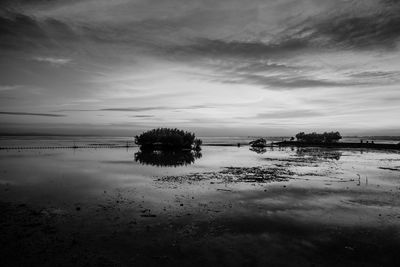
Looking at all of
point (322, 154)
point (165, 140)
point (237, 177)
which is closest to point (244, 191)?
point (237, 177)

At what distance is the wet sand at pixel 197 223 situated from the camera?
38.4ft

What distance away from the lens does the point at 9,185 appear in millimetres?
25547

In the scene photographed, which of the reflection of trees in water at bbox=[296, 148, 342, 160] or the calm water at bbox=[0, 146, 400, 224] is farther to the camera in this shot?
the reflection of trees in water at bbox=[296, 148, 342, 160]

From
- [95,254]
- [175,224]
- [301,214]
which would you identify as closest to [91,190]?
[175,224]

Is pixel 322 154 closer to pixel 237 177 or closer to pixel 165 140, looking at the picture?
pixel 165 140

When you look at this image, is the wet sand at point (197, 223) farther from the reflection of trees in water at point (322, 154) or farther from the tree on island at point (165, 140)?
the tree on island at point (165, 140)

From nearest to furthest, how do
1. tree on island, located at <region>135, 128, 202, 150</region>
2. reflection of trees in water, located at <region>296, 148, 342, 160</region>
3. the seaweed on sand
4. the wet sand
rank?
the wet sand
the seaweed on sand
reflection of trees in water, located at <region>296, 148, 342, 160</region>
tree on island, located at <region>135, 128, 202, 150</region>

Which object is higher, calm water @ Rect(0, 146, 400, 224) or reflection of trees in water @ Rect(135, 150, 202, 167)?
reflection of trees in water @ Rect(135, 150, 202, 167)

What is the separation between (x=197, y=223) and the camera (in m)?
15.8

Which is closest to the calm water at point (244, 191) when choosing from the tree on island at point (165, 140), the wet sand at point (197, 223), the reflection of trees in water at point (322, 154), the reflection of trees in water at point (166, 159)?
the wet sand at point (197, 223)

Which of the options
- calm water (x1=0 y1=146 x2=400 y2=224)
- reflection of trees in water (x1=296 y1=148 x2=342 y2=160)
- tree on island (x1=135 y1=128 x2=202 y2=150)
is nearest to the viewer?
calm water (x1=0 y1=146 x2=400 y2=224)

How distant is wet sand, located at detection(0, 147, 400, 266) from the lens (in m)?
11.7

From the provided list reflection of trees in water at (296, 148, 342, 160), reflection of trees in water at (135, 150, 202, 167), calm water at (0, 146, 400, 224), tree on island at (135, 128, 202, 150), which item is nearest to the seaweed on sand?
calm water at (0, 146, 400, 224)

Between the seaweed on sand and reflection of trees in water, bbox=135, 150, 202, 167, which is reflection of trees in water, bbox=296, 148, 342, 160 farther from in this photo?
the seaweed on sand
